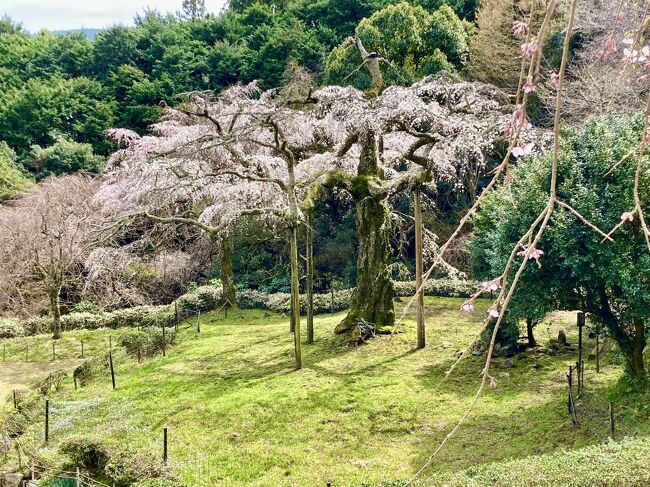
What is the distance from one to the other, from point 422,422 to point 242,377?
333 cm

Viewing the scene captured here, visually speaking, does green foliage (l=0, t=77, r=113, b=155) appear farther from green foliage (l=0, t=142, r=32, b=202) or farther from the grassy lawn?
the grassy lawn

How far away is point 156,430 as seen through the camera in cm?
725

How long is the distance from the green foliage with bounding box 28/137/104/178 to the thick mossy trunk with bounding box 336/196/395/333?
1407cm

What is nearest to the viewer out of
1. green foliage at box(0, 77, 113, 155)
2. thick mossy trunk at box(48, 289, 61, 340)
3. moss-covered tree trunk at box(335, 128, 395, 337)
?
moss-covered tree trunk at box(335, 128, 395, 337)

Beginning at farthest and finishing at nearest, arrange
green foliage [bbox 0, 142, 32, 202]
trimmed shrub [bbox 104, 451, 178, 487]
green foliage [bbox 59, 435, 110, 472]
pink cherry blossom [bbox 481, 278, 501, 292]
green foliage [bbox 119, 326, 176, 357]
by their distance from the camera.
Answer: green foliage [bbox 0, 142, 32, 202] < green foliage [bbox 119, 326, 176, 357] < green foliage [bbox 59, 435, 110, 472] < trimmed shrub [bbox 104, 451, 178, 487] < pink cherry blossom [bbox 481, 278, 501, 292]

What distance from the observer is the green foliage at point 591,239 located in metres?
6.30

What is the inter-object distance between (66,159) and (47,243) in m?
8.43

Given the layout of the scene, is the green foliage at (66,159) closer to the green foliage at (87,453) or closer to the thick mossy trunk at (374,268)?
the thick mossy trunk at (374,268)

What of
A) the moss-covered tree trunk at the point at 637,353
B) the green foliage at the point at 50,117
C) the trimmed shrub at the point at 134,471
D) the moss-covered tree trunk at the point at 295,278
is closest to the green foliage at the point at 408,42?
the moss-covered tree trunk at the point at 295,278

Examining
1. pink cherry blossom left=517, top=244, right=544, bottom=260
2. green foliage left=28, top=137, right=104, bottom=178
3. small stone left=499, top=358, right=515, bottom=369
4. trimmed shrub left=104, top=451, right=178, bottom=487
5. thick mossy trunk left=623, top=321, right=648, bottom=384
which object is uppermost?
green foliage left=28, top=137, right=104, bottom=178

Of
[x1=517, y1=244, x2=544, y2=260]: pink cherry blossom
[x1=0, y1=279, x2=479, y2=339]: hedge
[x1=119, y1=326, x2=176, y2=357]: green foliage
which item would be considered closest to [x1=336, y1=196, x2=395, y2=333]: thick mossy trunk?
[x1=0, y1=279, x2=479, y2=339]: hedge

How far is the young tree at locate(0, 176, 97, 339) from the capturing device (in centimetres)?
1347

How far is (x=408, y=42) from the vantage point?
58.1 ft

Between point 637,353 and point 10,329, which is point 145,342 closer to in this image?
point 10,329
